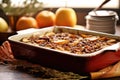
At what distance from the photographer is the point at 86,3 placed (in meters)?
1.55

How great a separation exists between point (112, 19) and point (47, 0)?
461mm

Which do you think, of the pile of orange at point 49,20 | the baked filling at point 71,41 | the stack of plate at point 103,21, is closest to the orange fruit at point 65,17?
the pile of orange at point 49,20

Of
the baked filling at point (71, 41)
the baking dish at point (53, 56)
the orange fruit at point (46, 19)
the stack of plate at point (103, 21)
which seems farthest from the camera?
the orange fruit at point (46, 19)

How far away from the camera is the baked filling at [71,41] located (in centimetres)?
94

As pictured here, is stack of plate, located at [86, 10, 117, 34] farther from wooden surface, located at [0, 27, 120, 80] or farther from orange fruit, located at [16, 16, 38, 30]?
wooden surface, located at [0, 27, 120, 80]

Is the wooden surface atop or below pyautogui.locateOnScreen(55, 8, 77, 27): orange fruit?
below

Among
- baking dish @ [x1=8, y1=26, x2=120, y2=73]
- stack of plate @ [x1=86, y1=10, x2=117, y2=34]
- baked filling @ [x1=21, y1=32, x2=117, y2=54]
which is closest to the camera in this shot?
baking dish @ [x1=8, y1=26, x2=120, y2=73]

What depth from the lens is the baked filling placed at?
938mm

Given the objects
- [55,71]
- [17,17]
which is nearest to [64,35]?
[55,71]

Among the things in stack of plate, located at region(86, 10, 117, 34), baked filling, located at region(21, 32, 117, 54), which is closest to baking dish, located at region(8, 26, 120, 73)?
baked filling, located at region(21, 32, 117, 54)

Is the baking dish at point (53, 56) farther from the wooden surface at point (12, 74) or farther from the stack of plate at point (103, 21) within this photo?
the stack of plate at point (103, 21)

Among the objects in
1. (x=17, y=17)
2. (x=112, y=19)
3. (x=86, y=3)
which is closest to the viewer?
(x=112, y=19)

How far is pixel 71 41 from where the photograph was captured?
1.02 metres

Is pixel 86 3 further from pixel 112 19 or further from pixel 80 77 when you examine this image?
pixel 80 77
